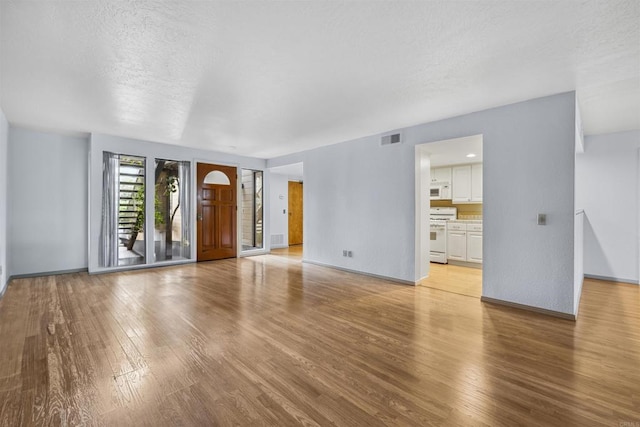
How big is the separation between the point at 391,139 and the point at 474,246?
2.94 metres

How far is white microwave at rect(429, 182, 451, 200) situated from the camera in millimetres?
6698

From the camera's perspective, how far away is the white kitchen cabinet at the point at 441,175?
264 inches

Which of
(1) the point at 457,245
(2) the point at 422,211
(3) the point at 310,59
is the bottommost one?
(1) the point at 457,245

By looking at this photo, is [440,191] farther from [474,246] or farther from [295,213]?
[295,213]

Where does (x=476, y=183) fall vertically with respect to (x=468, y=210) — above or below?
above

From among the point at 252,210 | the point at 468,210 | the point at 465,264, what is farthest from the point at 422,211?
the point at 252,210

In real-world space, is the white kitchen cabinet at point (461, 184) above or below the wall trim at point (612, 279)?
above

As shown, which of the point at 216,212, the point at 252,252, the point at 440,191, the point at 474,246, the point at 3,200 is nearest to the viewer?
the point at 3,200

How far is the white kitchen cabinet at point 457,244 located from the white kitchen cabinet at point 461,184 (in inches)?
27.5

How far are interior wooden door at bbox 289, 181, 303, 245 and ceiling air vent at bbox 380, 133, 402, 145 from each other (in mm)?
5346

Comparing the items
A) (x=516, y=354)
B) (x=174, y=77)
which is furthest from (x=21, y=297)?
(x=516, y=354)

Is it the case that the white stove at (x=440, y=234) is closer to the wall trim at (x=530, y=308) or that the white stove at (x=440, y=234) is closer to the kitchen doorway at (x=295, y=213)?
the wall trim at (x=530, y=308)

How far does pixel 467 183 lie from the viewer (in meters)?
6.36

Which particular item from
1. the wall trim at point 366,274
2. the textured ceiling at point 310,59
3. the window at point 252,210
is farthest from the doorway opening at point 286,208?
the textured ceiling at point 310,59
